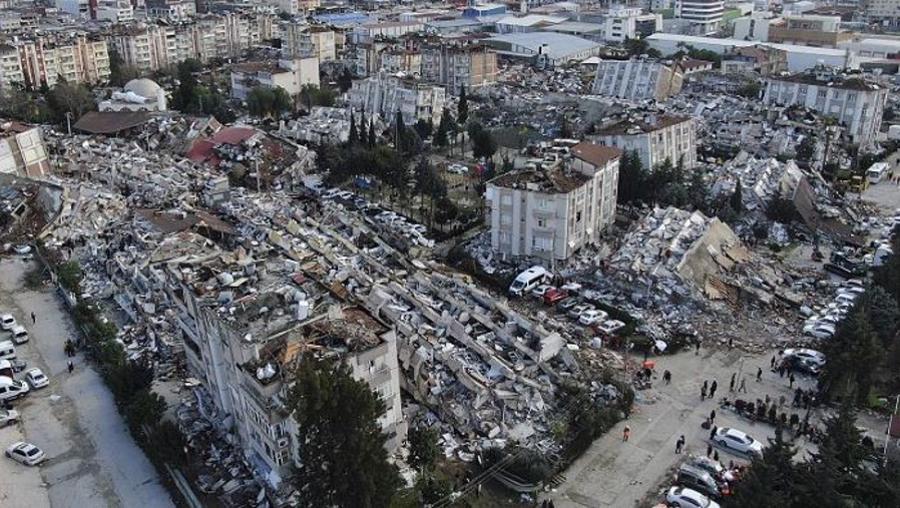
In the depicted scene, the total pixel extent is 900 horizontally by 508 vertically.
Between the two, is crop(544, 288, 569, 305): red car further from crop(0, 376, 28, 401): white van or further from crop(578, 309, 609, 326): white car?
crop(0, 376, 28, 401): white van

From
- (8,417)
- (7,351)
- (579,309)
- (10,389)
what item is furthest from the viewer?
(579,309)

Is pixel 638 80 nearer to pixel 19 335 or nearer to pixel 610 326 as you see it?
pixel 610 326

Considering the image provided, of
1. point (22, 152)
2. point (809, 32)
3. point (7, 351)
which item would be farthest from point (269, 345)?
point (809, 32)

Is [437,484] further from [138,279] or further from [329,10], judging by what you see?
[329,10]

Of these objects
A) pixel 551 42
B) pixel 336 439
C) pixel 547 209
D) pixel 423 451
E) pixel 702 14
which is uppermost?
pixel 702 14

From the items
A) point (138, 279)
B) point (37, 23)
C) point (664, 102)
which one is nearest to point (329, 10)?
point (37, 23)

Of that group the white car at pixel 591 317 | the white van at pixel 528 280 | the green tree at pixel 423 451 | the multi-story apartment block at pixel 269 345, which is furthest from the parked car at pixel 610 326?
the multi-story apartment block at pixel 269 345

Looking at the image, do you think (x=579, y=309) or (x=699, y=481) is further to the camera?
(x=579, y=309)

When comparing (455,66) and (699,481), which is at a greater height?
(455,66)
